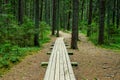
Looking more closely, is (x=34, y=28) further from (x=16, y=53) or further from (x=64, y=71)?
(x=64, y=71)

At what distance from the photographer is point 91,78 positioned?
8812mm

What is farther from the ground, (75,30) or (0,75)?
(75,30)

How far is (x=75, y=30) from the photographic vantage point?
17547 millimetres

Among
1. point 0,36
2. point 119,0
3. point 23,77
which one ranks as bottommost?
point 23,77

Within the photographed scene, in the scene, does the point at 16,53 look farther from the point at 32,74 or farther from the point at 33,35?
the point at 33,35

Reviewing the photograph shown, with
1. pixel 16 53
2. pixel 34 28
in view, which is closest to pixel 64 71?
pixel 16 53

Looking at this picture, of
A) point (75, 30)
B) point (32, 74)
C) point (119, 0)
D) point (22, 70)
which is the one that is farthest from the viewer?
point (119, 0)

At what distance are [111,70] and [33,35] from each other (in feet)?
34.3

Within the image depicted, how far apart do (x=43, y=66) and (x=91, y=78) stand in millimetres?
3079

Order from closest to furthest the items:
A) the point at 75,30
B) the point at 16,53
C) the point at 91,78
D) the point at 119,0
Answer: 1. the point at 91,78
2. the point at 16,53
3. the point at 75,30
4. the point at 119,0

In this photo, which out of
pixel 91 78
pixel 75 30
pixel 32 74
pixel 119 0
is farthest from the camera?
pixel 119 0

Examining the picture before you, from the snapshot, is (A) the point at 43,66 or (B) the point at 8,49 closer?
(A) the point at 43,66

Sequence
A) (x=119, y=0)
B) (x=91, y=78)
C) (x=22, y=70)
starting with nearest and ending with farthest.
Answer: (x=91, y=78) < (x=22, y=70) < (x=119, y=0)

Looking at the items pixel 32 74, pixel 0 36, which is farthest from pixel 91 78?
pixel 0 36
